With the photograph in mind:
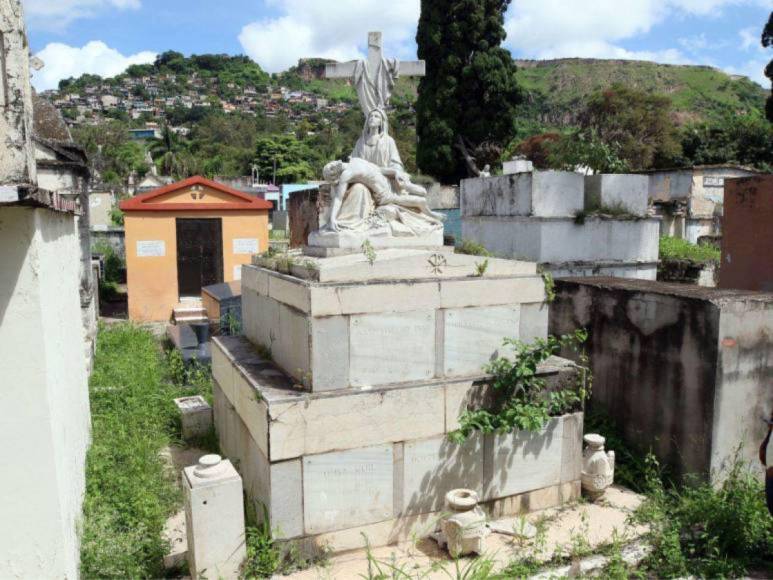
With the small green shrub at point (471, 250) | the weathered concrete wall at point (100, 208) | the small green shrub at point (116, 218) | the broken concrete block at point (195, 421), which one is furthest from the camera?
the small green shrub at point (116, 218)

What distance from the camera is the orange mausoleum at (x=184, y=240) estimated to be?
44.3 ft

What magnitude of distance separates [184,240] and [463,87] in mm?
14007

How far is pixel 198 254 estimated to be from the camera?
14.1m

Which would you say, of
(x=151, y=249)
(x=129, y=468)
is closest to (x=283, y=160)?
(x=151, y=249)

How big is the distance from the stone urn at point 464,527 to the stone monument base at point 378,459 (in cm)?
38

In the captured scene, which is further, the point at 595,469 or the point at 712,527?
the point at 595,469

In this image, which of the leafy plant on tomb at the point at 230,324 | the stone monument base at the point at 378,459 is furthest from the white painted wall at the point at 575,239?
the leafy plant on tomb at the point at 230,324

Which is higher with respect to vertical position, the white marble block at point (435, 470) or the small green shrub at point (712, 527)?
the white marble block at point (435, 470)

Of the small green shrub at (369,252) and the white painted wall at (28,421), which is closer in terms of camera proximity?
the white painted wall at (28,421)

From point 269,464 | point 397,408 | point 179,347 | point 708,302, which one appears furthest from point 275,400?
point 179,347

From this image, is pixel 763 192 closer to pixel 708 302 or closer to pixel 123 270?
pixel 708 302

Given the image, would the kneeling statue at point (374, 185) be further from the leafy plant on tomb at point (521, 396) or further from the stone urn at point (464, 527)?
the stone urn at point (464, 527)

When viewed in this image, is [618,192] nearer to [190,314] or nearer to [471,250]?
[471,250]

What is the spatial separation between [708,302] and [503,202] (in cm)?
427
